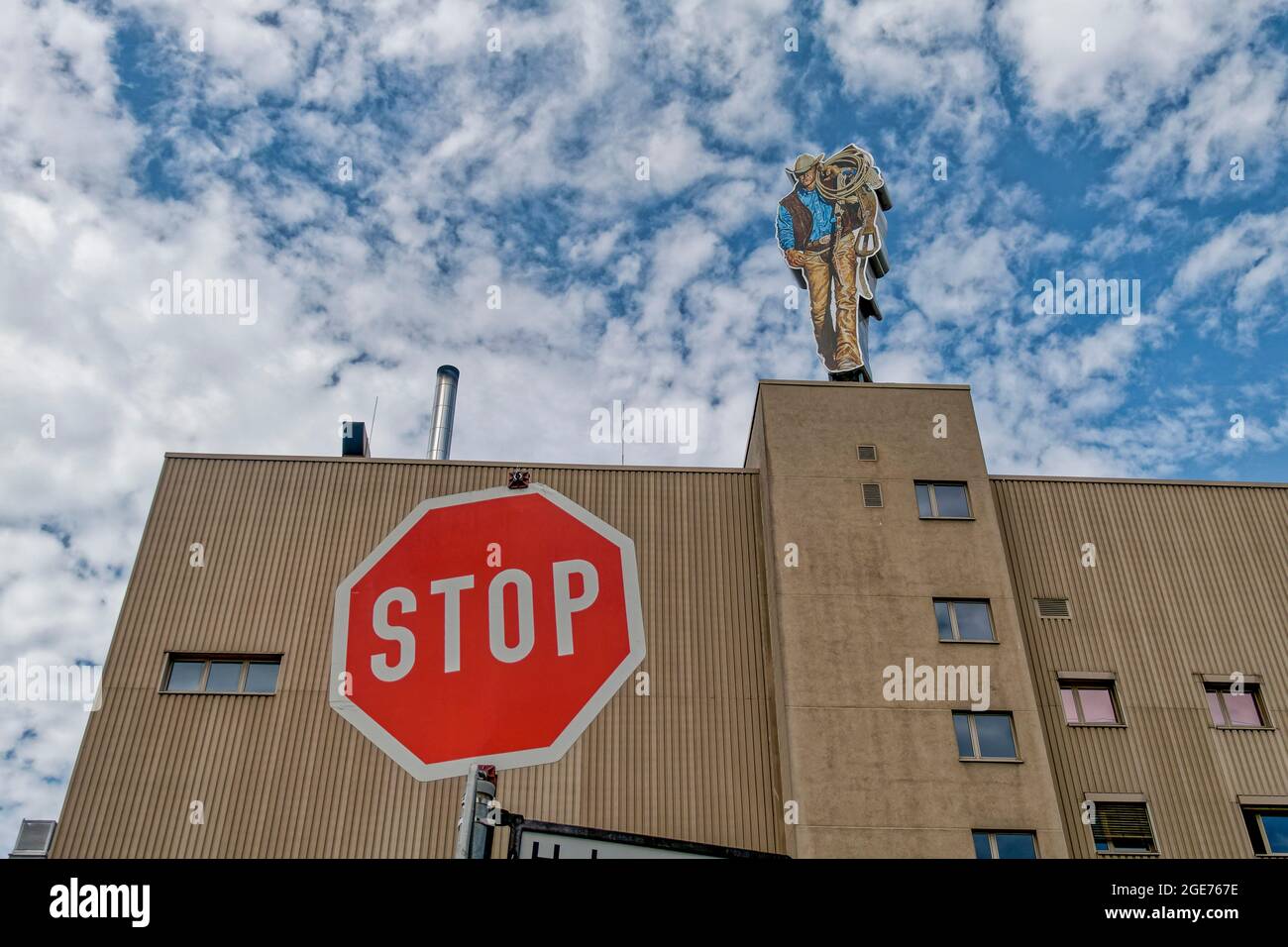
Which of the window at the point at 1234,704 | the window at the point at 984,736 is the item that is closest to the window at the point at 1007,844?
the window at the point at 984,736

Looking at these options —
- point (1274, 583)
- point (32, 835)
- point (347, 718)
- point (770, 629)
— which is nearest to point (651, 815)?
point (770, 629)

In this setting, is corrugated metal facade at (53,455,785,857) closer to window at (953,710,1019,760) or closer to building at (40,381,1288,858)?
building at (40,381,1288,858)

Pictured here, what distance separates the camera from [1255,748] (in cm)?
2403

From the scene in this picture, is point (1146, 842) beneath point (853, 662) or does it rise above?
beneath

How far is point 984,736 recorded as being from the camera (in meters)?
22.5

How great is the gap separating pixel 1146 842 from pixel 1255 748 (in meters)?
4.30

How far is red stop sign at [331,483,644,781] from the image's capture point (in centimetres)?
2384

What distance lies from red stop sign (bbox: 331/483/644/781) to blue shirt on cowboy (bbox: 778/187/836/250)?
44.2ft

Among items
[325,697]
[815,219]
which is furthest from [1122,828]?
[815,219]

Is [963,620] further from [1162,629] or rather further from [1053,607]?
[1162,629]

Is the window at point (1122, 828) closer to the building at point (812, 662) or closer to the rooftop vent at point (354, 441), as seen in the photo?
the building at point (812, 662)

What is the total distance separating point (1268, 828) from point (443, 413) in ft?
128

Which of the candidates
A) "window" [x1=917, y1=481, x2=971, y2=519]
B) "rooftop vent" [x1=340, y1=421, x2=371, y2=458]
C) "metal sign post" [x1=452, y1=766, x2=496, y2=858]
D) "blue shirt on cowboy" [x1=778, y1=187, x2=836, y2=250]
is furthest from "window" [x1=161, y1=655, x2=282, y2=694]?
"blue shirt on cowboy" [x1=778, y1=187, x2=836, y2=250]
